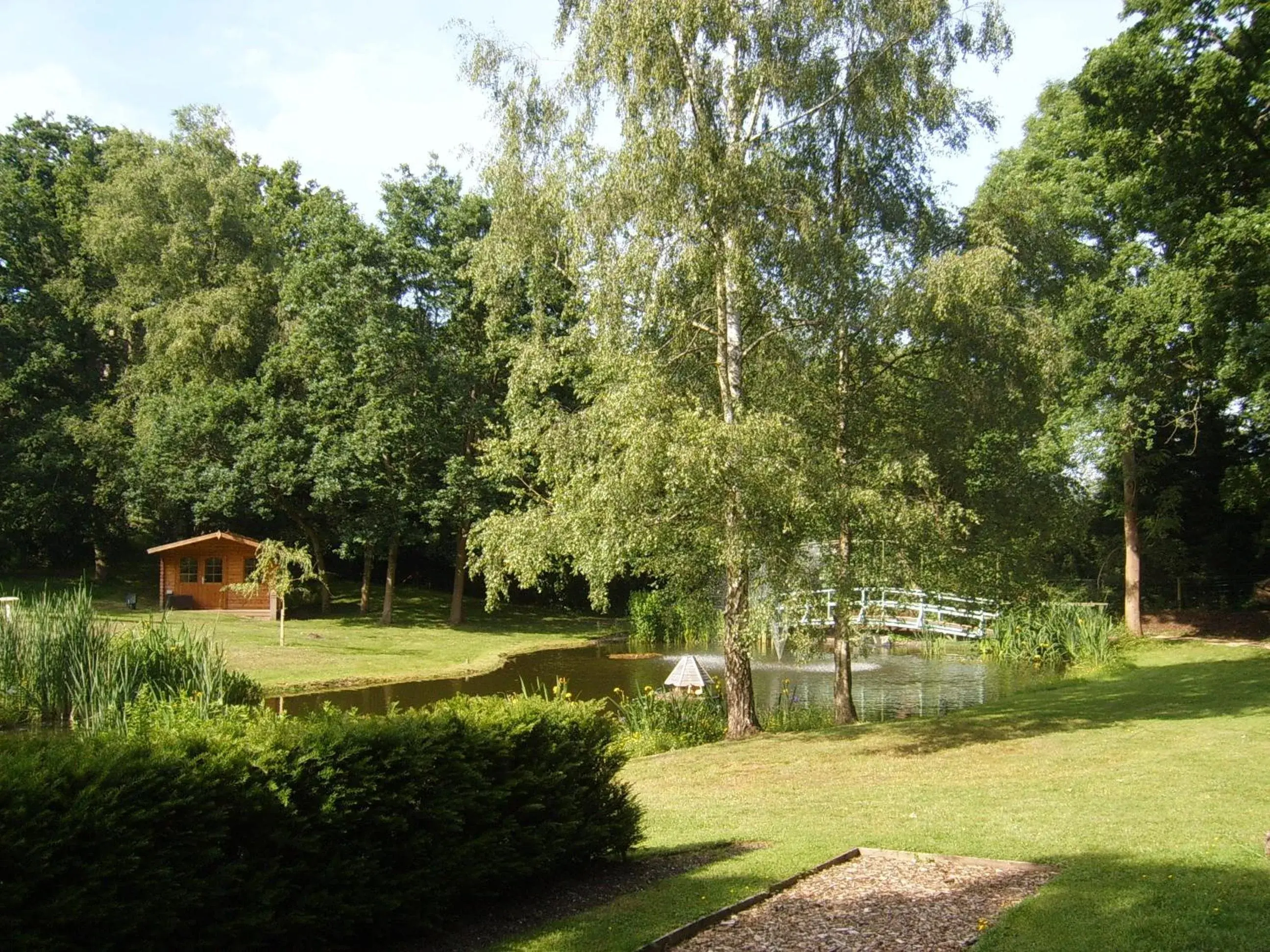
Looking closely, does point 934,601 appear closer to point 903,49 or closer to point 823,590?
point 823,590

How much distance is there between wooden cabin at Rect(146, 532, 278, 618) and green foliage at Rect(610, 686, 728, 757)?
67.5ft

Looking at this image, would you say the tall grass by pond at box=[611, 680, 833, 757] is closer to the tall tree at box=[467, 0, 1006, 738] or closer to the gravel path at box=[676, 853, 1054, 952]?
the tall tree at box=[467, 0, 1006, 738]

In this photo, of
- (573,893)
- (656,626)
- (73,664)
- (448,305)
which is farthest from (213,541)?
(573,893)

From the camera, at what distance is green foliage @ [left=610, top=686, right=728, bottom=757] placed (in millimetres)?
13914

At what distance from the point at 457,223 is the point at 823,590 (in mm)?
21702

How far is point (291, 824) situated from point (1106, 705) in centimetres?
1371

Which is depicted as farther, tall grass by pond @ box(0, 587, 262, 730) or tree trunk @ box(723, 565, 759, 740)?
tree trunk @ box(723, 565, 759, 740)

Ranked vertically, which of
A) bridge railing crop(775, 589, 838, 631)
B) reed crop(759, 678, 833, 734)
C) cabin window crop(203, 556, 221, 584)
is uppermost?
cabin window crop(203, 556, 221, 584)

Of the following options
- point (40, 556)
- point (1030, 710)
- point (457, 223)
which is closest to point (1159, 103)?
point (1030, 710)

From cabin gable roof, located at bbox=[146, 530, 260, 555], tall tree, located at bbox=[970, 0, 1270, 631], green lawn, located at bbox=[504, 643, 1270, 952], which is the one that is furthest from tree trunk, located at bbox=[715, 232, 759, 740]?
cabin gable roof, located at bbox=[146, 530, 260, 555]

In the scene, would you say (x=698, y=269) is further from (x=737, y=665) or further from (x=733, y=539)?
(x=737, y=665)

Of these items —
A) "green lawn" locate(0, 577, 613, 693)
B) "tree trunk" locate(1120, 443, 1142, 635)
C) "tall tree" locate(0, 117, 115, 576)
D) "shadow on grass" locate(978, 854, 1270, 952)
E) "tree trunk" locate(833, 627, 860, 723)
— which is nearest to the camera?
"shadow on grass" locate(978, 854, 1270, 952)

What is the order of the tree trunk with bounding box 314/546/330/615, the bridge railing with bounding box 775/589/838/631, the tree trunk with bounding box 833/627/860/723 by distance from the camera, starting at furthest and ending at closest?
1. the tree trunk with bounding box 314/546/330/615
2. the tree trunk with bounding box 833/627/860/723
3. the bridge railing with bounding box 775/589/838/631

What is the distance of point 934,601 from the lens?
14578mm
